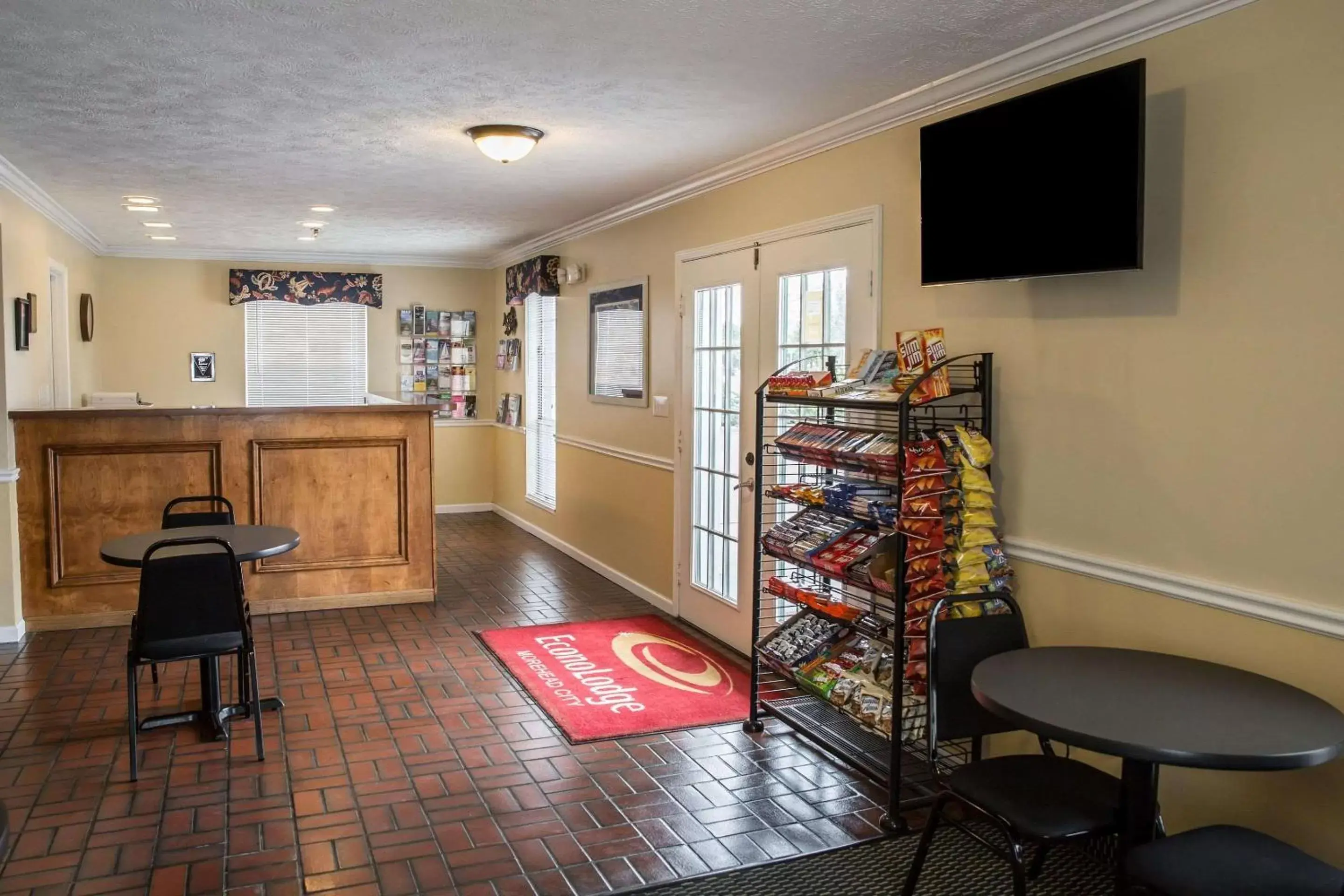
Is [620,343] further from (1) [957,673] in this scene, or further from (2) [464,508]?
(1) [957,673]

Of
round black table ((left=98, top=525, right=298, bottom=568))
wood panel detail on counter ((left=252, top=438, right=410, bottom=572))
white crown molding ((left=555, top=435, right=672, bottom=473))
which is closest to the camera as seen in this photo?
round black table ((left=98, top=525, right=298, bottom=568))

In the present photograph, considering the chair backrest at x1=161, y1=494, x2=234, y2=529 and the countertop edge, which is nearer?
the chair backrest at x1=161, y1=494, x2=234, y2=529

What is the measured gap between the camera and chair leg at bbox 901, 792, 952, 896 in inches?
97.3

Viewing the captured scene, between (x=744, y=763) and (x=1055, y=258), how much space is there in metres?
2.02


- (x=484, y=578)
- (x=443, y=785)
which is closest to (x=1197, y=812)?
(x=443, y=785)

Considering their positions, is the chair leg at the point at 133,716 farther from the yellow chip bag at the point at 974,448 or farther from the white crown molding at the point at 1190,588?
the white crown molding at the point at 1190,588

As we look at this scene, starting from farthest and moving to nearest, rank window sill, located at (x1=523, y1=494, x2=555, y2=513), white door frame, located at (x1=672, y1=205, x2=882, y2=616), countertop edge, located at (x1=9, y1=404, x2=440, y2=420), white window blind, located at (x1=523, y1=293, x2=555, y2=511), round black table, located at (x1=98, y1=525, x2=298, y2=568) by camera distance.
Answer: white window blind, located at (x1=523, y1=293, x2=555, y2=511)
window sill, located at (x1=523, y1=494, x2=555, y2=513)
countertop edge, located at (x1=9, y1=404, x2=440, y2=420)
white door frame, located at (x1=672, y1=205, x2=882, y2=616)
round black table, located at (x1=98, y1=525, x2=298, y2=568)

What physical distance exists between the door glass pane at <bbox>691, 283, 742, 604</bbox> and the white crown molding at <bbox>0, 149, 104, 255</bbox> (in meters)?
3.45

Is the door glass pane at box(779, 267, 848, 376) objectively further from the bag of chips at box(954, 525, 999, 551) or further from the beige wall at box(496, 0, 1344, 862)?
the bag of chips at box(954, 525, 999, 551)

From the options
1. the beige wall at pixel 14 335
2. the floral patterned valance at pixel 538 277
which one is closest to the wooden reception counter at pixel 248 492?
the beige wall at pixel 14 335

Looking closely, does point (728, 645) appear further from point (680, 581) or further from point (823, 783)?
point (823, 783)

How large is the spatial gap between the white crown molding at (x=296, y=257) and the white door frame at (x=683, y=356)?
402 cm

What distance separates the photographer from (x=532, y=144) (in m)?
4.29

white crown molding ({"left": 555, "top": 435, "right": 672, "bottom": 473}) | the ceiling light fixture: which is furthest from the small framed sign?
the ceiling light fixture
